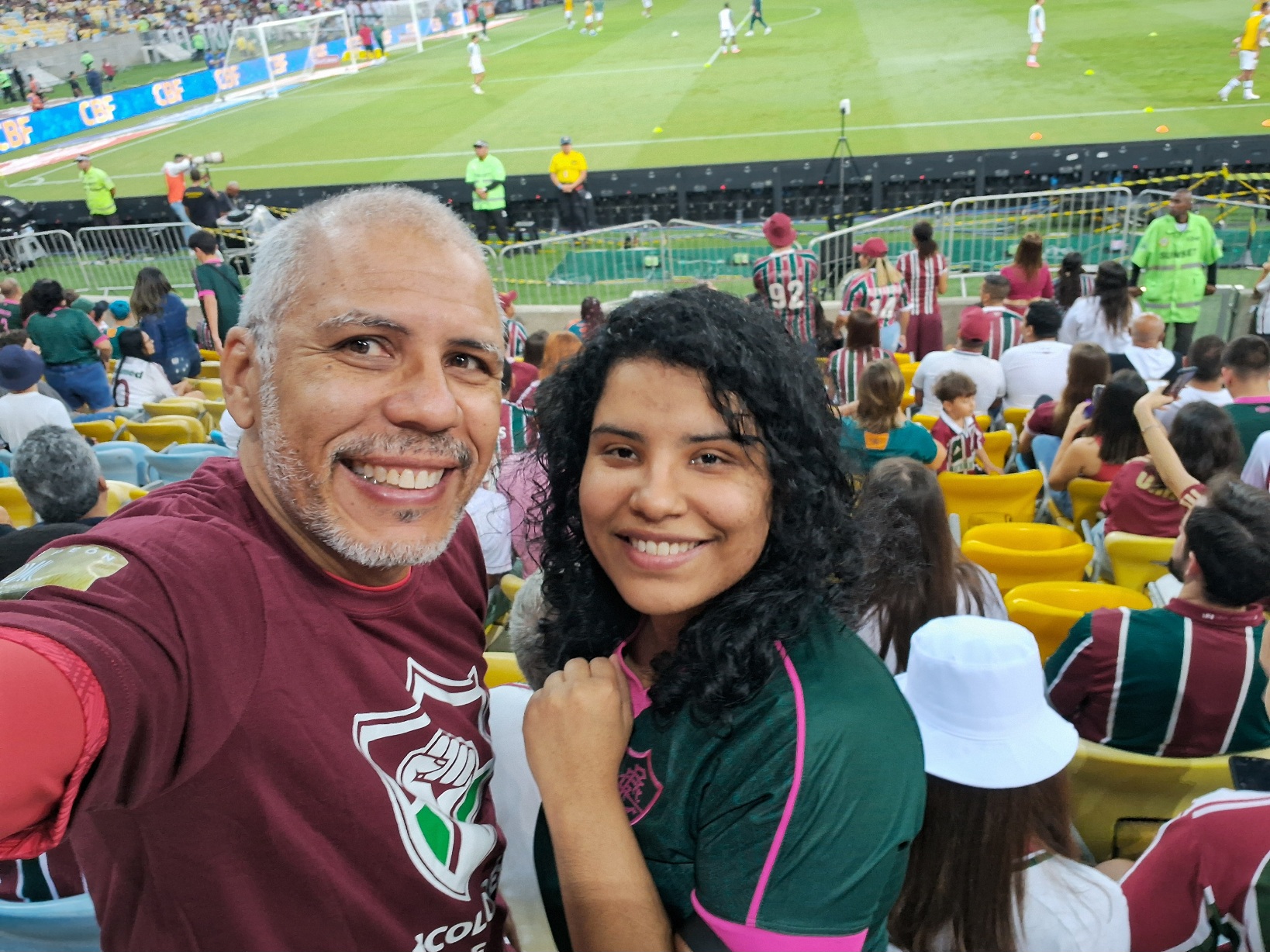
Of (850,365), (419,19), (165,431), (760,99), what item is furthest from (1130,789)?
(419,19)

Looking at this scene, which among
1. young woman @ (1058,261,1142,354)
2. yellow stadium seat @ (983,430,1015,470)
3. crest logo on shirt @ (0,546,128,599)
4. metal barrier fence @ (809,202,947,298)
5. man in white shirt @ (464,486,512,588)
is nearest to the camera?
crest logo on shirt @ (0,546,128,599)

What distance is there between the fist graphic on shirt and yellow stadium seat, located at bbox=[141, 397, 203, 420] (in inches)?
231

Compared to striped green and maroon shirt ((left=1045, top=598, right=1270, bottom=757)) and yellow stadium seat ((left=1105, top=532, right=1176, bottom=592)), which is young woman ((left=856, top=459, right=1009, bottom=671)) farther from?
yellow stadium seat ((left=1105, top=532, right=1176, bottom=592))

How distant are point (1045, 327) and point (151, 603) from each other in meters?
6.18

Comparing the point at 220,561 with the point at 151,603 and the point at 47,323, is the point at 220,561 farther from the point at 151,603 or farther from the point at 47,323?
the point at 47,323

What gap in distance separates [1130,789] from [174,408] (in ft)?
20.8

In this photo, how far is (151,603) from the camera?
→ 105 cm

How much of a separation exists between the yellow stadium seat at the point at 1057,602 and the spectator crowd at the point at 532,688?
1354mm

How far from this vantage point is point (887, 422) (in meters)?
4.52

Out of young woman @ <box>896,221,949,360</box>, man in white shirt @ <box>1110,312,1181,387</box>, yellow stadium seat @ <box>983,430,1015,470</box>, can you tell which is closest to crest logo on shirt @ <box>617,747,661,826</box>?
yellow stadium seat @ <box>983,430,1015,470</box>

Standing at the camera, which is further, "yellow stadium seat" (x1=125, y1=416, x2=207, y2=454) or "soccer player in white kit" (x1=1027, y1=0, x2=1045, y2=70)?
"soccer player in white kit" (x1=1027, y1=0, x2=1045, y2=70)

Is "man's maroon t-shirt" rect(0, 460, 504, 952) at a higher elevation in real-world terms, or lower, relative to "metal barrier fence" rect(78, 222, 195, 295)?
higher

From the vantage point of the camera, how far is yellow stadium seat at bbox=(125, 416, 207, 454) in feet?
19.0

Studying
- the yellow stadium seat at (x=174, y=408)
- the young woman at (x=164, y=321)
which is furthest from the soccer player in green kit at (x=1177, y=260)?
the young woman at (x=164, y=321)
